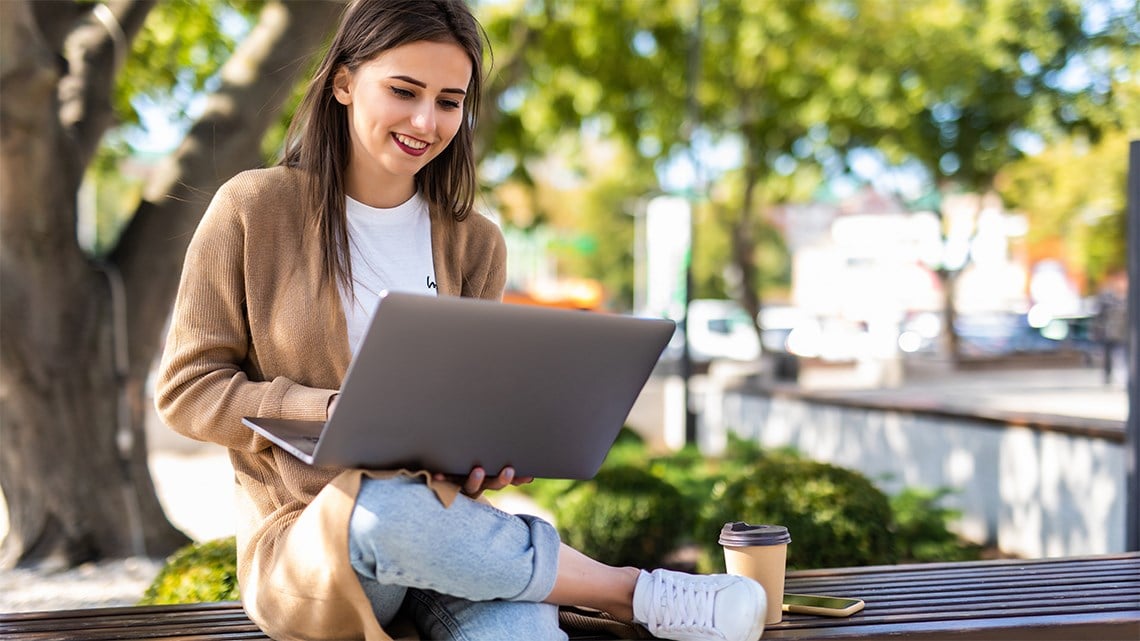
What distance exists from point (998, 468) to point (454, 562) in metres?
6.31

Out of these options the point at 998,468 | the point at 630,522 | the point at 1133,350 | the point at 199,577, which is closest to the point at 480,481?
the point at 199,577

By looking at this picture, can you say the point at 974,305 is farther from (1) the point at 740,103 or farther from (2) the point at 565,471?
(2) the point at 565,471

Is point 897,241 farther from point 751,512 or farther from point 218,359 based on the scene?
point 218,359

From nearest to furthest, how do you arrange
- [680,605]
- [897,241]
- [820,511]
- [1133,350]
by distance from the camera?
[680,605], [1133,350], [820,511], [897,241]

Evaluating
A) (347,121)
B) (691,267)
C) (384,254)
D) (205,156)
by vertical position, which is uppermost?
(205,156)

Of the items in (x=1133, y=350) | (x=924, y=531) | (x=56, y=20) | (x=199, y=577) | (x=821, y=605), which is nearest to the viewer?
(x=821, y=605)

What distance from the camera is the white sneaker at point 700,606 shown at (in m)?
2.62

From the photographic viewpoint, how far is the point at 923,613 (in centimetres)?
299

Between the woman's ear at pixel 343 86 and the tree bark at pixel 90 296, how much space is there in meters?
3.73

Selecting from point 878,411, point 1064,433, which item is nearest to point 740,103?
point 878,411

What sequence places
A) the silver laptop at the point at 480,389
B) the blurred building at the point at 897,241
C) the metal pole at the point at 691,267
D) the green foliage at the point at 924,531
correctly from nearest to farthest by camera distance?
the silver laptop at the point at 480,389
the green foliage at the point at 924,531
the metal pole at the point at 691,267
the blurred building at the point at 897,241

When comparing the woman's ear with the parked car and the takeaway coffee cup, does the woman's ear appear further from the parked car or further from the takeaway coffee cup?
the parked car

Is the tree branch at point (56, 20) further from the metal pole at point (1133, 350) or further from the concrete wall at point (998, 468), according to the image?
the metal pole at point (1133, 350)

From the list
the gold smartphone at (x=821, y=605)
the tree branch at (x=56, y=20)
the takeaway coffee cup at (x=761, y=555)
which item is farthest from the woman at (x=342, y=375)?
the tree branch at (x=56, y=20)
